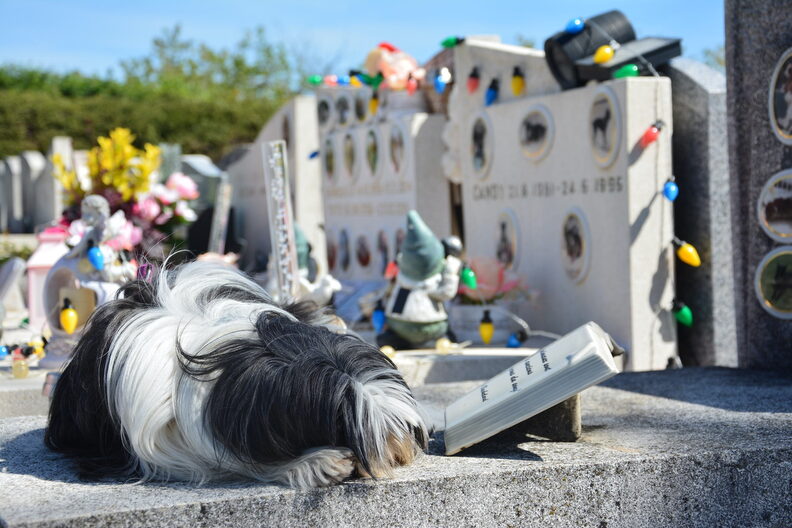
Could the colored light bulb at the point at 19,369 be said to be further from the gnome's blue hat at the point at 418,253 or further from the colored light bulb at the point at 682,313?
the colored light bulb at the point at 682,313

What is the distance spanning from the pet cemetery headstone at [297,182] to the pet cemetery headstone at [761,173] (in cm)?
713

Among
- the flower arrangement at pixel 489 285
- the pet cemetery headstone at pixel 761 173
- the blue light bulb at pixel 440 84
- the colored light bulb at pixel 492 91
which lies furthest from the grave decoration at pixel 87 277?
the blue light bulb at pixel 440 84

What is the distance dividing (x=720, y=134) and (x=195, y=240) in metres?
9.32

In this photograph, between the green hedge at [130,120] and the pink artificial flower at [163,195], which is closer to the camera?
the pink artificial flower at [163,195]

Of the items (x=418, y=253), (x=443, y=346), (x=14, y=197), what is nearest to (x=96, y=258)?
(x=418, y=253)

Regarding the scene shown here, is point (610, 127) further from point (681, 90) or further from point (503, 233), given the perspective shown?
point (503, 233)

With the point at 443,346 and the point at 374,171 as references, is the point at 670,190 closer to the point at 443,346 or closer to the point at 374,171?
the point at 443,346

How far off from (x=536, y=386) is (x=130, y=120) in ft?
64.4

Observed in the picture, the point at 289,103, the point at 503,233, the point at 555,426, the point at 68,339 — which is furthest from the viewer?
the point at 289,103

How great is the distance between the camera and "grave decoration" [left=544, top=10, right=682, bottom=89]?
6.28 m

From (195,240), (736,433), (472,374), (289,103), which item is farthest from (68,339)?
(195,240)

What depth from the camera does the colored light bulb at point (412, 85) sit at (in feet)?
30.4

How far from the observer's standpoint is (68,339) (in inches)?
211

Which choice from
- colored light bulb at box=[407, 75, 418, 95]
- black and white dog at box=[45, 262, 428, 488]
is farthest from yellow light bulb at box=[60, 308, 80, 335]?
colored light bulb at box=[407, 75, 418, 95]
